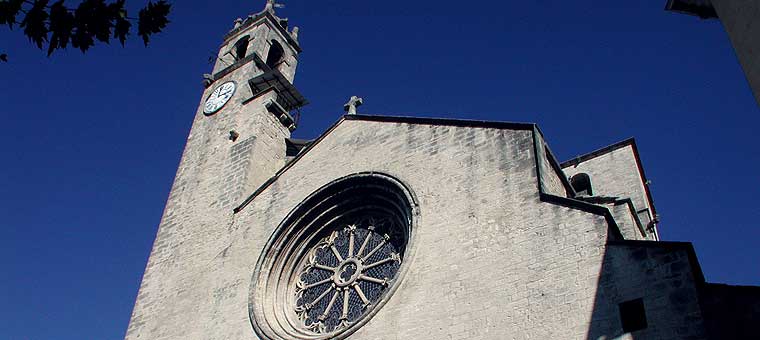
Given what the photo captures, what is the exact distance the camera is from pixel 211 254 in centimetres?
1260

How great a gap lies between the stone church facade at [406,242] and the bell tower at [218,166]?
4 centimetres

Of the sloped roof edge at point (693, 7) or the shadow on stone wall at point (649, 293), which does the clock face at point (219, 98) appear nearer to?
the shadow on stone wall at point (649, 293)

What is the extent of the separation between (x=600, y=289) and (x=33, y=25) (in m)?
6.02

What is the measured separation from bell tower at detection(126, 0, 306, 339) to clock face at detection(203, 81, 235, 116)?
0.03m

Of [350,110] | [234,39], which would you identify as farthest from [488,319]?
[234,39]

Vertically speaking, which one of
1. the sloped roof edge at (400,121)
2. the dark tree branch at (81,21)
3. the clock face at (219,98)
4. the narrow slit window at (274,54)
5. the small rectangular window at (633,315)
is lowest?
the small rectangular window at (633,315)

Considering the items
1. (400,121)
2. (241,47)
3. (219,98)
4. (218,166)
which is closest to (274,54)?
(241,47)

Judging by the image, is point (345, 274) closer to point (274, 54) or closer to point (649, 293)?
point (649, 293)

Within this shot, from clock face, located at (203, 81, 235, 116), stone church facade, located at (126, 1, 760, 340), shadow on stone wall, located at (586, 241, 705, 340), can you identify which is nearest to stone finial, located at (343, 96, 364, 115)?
stone church facade, located at (126, 1, 760, 340)

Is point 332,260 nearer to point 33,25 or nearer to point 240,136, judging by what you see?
point 240,136

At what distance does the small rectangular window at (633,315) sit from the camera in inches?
290

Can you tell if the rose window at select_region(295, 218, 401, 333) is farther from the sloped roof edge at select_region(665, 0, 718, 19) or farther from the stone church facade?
the sloped roof edge at select_region(665, 0, 718, 19)

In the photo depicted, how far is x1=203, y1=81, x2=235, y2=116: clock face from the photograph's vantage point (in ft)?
53.9

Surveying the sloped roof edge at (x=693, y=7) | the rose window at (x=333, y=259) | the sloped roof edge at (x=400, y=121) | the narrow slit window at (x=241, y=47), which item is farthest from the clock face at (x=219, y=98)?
the sloped roof edge at (x=693, y=7)
